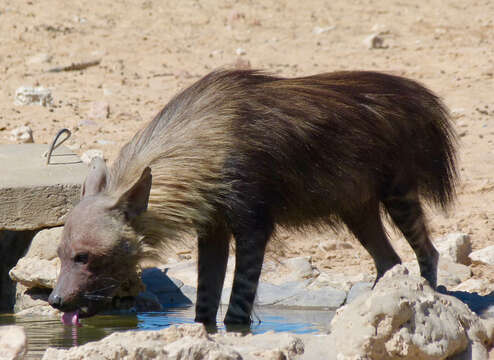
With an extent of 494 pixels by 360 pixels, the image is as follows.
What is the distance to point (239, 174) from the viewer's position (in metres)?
5.04

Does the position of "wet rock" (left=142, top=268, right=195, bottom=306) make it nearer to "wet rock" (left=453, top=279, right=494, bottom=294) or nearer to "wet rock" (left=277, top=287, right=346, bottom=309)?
"wet rock" (left=277, top=287, right=346, bottom=309)

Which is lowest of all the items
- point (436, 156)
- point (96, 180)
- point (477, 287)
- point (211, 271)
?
point (477, 287)

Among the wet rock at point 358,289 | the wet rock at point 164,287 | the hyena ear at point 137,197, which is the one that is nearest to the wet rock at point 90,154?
the wet rock at point 164,287

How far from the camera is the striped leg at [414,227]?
5.94m

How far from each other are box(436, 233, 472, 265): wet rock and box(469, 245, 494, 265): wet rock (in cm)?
9

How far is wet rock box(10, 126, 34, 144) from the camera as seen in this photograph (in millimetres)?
8734

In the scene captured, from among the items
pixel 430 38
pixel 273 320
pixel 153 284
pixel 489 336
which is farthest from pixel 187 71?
pixel 489 336

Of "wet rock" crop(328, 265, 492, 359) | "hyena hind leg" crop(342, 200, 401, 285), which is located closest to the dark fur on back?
"hyena hind leg" crop(342, 200, 401, 285)

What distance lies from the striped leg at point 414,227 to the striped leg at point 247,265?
1063 millimetres

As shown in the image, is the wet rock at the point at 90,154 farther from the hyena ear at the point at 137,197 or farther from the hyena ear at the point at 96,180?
the hyena ear at the point at 137,197

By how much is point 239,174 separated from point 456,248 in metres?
2.31

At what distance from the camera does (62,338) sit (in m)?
4.86

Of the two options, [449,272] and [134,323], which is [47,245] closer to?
[134,323]

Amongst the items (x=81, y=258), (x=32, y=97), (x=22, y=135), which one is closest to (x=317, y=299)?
(x=81, y=258)
